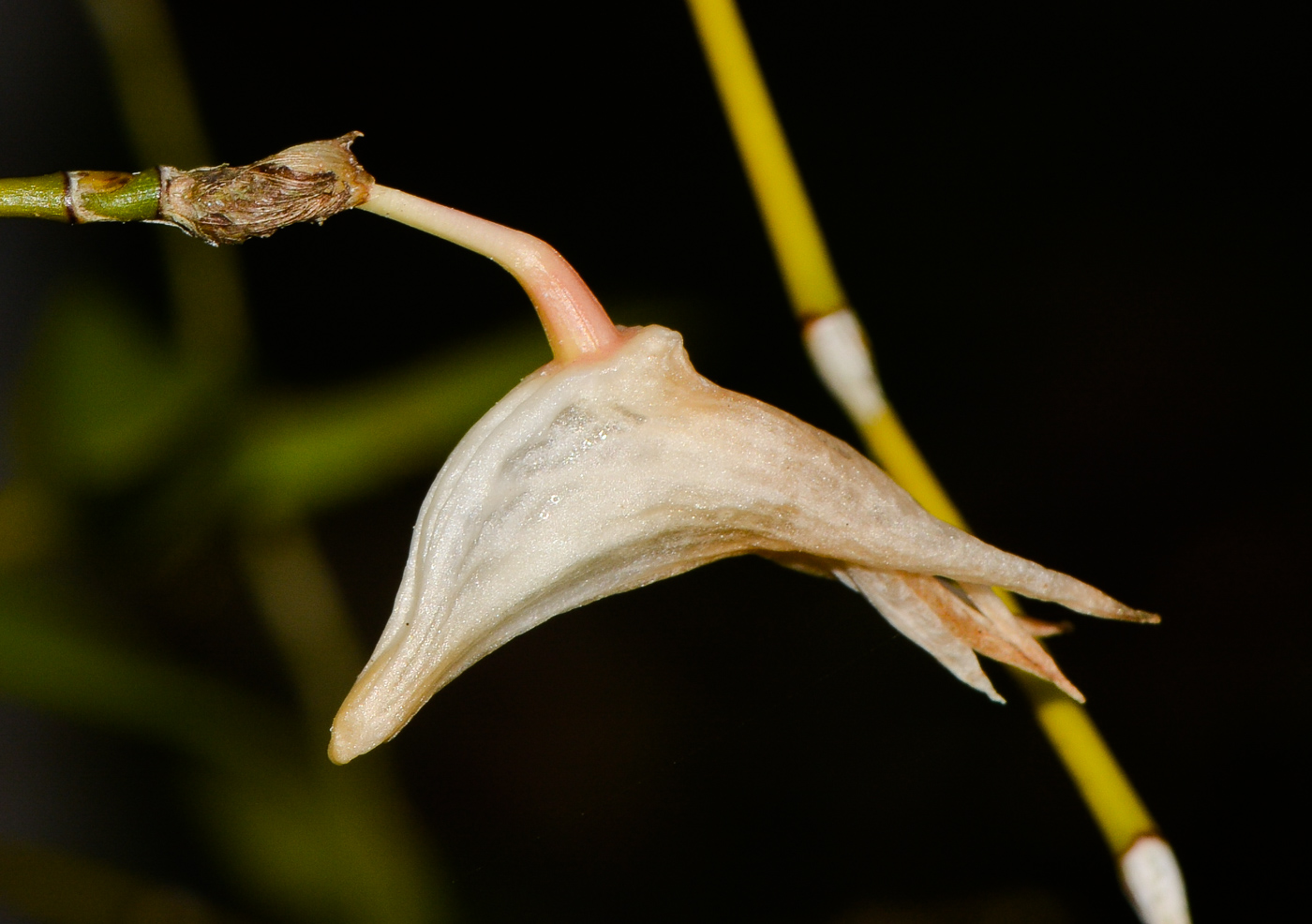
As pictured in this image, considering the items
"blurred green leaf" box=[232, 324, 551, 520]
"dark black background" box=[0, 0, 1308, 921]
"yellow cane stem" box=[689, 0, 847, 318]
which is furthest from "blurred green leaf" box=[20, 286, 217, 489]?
"yellow cane stem" box=[689, 0, 847, 318]

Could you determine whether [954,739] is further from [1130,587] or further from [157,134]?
[157,134]

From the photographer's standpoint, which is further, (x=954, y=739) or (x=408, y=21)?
(x=954, y=739)

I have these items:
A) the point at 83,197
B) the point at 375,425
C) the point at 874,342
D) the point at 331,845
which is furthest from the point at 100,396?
the point at 874,342

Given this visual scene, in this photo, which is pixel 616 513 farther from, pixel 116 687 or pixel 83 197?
pixel 116 687

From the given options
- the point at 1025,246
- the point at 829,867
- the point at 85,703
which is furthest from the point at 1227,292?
the point at 85,703

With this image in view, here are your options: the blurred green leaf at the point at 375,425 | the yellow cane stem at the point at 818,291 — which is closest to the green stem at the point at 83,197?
the yellow cane stem at the point at 818,291

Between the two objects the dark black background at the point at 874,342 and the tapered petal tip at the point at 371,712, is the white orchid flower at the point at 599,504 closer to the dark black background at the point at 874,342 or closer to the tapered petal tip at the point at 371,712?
the tapered petal tip at the point at 371,712

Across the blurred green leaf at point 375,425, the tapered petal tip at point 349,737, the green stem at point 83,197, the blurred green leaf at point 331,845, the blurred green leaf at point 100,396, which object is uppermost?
the blurred green leaf at point 100,396
